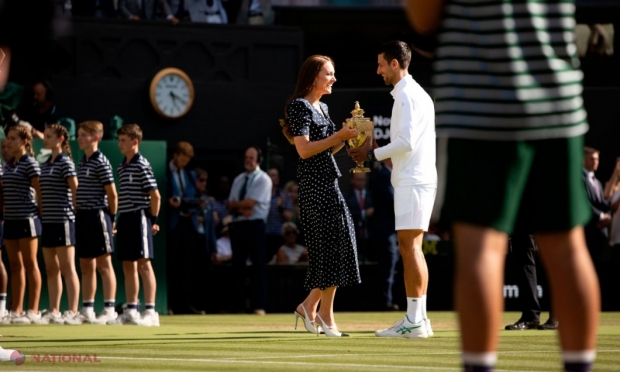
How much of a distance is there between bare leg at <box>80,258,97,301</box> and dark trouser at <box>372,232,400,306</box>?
5224mm

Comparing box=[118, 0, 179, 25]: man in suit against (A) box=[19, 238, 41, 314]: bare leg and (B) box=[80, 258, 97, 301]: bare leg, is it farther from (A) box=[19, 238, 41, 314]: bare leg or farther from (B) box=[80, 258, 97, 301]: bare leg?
(B) box=[80, 258, 97, 301]: bare leg

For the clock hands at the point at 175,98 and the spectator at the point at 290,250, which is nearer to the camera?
the spectator at the point at 290,250

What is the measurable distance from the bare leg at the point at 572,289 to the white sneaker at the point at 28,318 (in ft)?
31.3

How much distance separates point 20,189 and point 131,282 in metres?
1.66

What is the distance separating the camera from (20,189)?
43.0 ft

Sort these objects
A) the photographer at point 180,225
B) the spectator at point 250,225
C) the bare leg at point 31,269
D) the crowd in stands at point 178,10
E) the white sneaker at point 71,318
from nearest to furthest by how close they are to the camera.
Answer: the white sneaker at point 71,318
the bare leg at point 31,269
the photographer at point 180,225
the spectator at point 250,225
the crowd in stands at point 178,10

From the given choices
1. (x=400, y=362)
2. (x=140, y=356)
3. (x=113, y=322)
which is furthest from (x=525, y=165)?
(x=113, y=322)

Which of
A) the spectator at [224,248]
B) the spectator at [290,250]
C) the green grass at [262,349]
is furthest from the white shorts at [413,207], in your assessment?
the spectator at [290,250]

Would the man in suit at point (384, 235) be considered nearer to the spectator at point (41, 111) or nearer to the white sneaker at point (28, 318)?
the spectator at point (41, 111)

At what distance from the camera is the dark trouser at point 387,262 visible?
17.0 metres

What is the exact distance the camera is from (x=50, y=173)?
42.5ft

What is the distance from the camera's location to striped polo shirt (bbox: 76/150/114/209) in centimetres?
1263

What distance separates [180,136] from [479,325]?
55.7ft

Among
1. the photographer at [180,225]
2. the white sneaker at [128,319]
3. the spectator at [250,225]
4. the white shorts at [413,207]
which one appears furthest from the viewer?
the spectator at [250,225]
